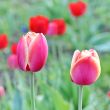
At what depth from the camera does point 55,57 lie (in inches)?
125

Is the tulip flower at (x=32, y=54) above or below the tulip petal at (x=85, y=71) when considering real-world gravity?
above

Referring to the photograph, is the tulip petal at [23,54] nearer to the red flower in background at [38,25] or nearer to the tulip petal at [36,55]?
the tulip petal at [36,55]

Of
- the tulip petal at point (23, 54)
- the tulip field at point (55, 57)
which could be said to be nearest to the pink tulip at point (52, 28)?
the tulip field at point (55, 57)

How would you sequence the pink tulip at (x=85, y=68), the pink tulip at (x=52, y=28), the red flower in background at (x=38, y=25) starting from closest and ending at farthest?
the pink tulip at (x=85, y=68)
the red flower in background at (x=38, y=25)
the pink tulip at (x=52, y=28)

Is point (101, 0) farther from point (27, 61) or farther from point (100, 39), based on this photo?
point (27, 61)

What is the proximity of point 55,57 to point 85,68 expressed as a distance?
198cm

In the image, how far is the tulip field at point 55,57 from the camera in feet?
4.04

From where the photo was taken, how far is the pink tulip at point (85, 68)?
3.94 feet

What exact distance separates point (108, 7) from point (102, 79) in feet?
5.85

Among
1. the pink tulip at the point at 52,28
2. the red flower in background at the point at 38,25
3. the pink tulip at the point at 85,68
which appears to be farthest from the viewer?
the pink tulip at the point at 52,28

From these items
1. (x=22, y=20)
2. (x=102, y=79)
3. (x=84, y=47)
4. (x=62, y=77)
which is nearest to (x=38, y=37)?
(x=62, y=77)

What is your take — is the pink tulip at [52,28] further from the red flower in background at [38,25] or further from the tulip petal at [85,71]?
the tulip petal at [85,71]

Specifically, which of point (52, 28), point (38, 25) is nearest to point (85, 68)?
point (38, 25)

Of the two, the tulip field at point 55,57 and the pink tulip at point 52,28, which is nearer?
the tulip field at point 55,57
